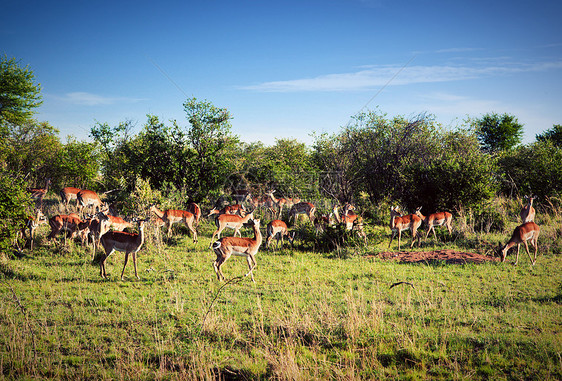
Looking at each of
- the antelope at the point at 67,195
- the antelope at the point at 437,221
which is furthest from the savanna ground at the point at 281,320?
the antelope at the point at 67,195

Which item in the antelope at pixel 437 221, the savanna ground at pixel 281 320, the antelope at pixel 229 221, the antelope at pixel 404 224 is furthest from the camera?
the antelope at pixel 437 221

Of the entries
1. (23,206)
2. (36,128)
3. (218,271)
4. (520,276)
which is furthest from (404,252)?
(36,128)

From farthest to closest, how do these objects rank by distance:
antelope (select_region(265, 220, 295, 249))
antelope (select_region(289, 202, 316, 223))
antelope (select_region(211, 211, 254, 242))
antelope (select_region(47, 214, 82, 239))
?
antelope (select_region(289, 202, 316, 223)) < antelope (select_region(211, 211, 254, 242)) < antelope (select_region(265, 220, 295, 249)) < antelope (select_region(47, 214, 82, 239))

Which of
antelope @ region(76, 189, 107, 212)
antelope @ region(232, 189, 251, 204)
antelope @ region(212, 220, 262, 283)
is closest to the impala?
antelope @ region(212, 220, 262, 283)

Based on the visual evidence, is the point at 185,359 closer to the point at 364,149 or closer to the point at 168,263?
the point at 168,263

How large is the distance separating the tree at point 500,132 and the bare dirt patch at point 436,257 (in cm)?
3195

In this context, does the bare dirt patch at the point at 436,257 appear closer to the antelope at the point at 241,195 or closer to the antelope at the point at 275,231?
the antelope at the point at 275,231

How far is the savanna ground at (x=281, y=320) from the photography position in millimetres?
4656

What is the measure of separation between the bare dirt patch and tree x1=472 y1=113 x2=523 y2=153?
3195 cm

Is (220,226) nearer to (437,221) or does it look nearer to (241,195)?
(241,195)

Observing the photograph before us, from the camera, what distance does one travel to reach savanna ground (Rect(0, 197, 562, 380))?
466cm

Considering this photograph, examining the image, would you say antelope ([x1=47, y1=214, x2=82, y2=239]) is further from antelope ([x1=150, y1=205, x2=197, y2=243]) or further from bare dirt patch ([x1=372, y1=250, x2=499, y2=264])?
bare dirt patch ([x1=372, y1=250, x2=499, y2=264])

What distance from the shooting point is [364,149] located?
21.0 metres

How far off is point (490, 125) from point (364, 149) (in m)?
26.2
